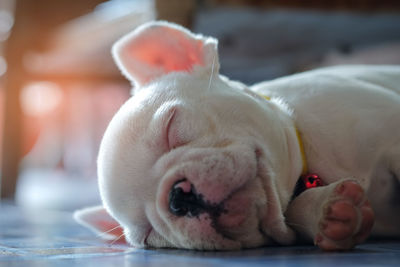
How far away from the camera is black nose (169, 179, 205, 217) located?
1302 mm

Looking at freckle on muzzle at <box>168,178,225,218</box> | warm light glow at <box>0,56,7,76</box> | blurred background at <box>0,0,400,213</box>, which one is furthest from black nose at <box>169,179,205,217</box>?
warm light glow at <box>0,56,7,76</box>

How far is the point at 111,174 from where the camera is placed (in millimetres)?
1463

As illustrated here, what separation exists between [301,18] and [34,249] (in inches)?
78.0

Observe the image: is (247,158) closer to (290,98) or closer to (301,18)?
(290,98)

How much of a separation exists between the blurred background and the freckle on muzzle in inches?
30.3

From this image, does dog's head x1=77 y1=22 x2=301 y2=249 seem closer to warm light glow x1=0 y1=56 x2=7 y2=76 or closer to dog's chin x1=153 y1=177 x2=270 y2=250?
dog's chin x1=153 y1=177 x2=270 y2=250

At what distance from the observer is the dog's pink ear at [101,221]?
171cm

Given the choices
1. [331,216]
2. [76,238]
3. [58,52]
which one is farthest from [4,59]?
[331,216]

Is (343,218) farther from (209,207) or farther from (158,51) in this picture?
(158,51)

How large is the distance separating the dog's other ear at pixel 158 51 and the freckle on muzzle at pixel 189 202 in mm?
591

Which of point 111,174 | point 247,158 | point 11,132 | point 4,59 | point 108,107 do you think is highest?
point 247,158

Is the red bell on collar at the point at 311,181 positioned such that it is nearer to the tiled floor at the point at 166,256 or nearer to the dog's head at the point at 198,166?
the dog's head at the point at 198,166

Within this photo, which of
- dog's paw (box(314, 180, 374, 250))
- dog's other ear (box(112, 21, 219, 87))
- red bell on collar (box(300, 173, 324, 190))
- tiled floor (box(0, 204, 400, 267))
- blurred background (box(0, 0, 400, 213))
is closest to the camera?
tiled floor (box(0, 204, 400, 267))

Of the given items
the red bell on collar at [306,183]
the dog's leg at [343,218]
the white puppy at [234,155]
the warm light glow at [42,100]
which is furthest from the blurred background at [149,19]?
the warm light glow at [42,100]
